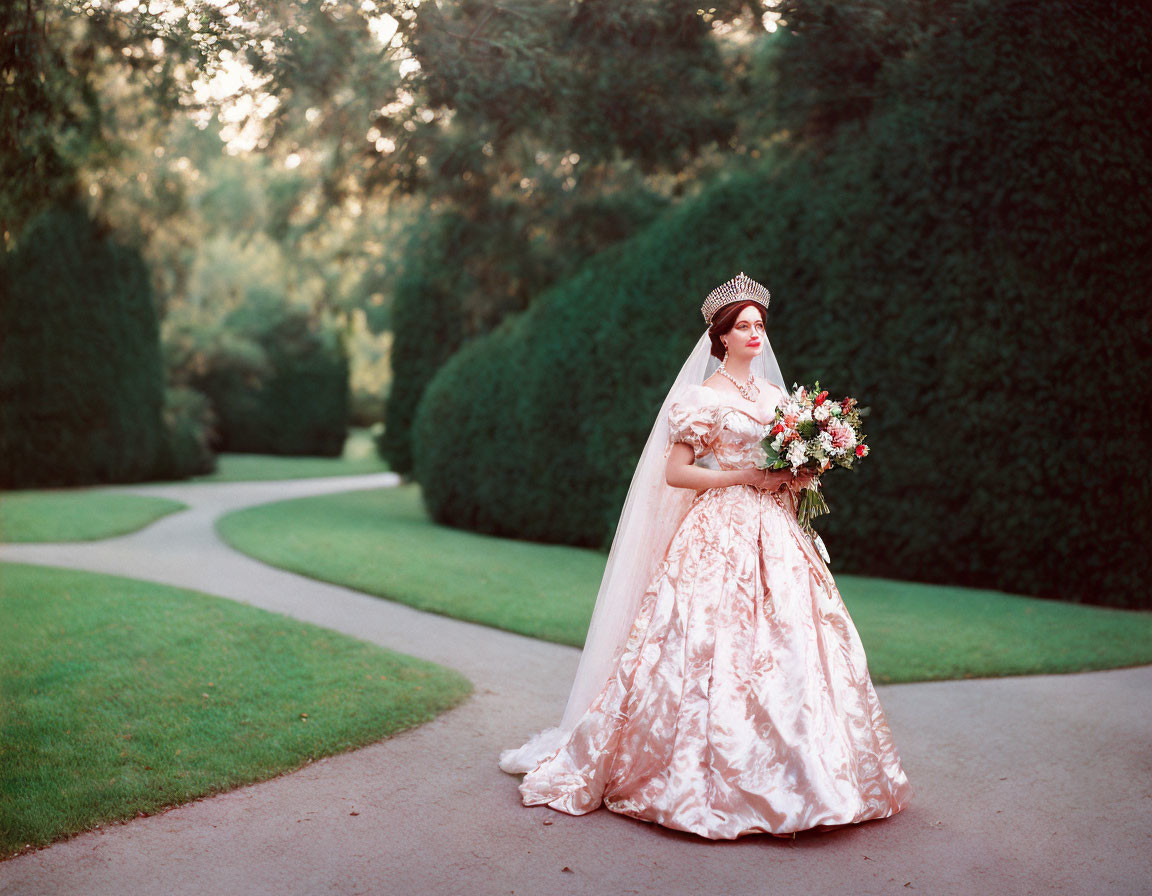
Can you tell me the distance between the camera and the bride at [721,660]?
12.3ft

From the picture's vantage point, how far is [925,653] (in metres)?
7.01

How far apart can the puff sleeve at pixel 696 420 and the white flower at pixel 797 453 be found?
0.39 metres

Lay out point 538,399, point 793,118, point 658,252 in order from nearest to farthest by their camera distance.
A: 1. point 793,118
2. point 658,252
3. point 538,399

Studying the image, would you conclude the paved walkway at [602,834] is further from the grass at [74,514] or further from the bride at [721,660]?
the grass at [74,514]

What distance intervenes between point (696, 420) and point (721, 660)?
41.2 inches

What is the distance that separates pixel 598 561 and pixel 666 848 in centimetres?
805

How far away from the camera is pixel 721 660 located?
3.93 m

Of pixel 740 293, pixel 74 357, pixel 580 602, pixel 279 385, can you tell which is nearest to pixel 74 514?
pixel 74 357

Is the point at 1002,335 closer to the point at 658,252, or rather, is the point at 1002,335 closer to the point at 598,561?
the point at 658,252

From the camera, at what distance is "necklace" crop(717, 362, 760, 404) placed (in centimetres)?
441

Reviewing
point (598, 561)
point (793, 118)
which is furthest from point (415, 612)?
point (793, 118)

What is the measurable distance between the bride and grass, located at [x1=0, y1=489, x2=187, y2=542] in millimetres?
9795

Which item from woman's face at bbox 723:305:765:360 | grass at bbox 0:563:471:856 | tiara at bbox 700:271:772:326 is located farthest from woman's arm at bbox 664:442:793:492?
grass at bbox 0:563:471:856

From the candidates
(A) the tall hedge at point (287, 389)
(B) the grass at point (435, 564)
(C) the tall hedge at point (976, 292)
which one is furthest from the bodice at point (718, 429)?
(A) the tall hedge at point (287, 389)
